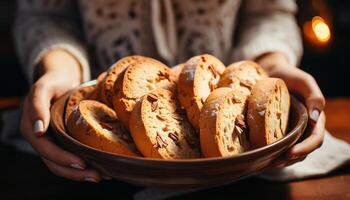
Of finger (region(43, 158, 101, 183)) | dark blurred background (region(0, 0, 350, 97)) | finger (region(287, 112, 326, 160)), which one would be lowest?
dark blurred background (region(0, 0, 350, 97))

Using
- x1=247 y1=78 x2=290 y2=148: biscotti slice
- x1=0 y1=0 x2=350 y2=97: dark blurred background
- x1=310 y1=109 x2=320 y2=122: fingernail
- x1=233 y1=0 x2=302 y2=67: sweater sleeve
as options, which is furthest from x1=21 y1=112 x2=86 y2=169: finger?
x1=0 y1=0 x2=350 y2=97: dark blurred background

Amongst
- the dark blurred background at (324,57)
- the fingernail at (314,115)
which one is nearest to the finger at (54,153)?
the fingernail at (314,115)

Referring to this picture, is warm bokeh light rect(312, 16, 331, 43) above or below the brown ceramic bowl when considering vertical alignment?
above

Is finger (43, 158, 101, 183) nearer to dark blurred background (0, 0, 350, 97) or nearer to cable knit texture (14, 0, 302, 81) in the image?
cable knit texture (14, 0, 302, 81)

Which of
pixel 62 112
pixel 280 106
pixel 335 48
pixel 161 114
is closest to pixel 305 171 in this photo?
pixel 280 106

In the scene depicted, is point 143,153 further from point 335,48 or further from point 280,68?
point 335,48

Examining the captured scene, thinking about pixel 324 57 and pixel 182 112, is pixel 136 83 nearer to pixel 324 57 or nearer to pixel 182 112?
pixel 182 112

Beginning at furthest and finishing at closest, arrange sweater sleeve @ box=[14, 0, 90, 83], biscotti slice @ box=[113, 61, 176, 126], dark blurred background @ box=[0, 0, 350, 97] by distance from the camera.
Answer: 1. dark blurred background @ box=[0, 0, 350, 97]
2. sweater sleeve @ box=[14, 0, 90, 83]
3. biscotti slice @ box=[113, 61, 176, 126]
